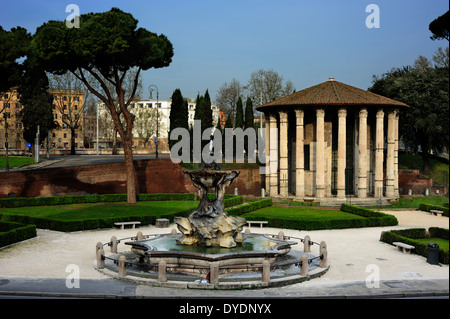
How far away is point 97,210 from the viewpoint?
3484cm

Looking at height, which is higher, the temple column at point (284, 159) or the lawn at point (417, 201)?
the temple column at point (284, 159)

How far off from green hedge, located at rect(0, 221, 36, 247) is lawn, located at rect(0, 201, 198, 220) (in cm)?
430

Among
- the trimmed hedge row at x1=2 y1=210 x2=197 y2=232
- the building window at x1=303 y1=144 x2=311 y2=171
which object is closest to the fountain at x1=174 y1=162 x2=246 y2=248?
A: the trimmed hedge row at x1=2 y1=210 x2=197 y2=232

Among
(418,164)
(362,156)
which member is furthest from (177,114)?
(418,164)

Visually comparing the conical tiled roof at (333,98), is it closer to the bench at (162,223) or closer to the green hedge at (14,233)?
the bench at (162,223)

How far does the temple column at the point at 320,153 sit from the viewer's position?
1660 inches

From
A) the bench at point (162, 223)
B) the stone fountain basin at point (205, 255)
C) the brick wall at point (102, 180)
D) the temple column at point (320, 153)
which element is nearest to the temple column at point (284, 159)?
the temple column at point (320, 153)

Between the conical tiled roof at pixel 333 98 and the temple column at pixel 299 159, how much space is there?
1.41 metres

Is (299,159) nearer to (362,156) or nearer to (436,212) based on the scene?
(362,156)

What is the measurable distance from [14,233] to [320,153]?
89.0 feet

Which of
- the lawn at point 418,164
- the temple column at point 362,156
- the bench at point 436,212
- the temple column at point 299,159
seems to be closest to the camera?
the bench at point 436,212

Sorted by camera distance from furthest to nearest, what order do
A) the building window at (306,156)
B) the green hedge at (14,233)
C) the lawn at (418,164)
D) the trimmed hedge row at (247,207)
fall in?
1. the lawn at (418,164)
2. the building window at (306,156)
3. the trimmed hedge row at (247,207)
4. the green hedge at (14,233)
